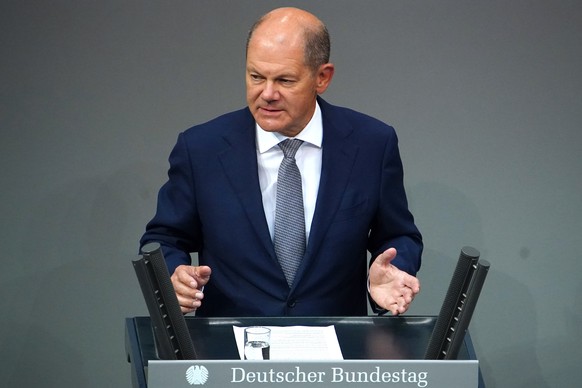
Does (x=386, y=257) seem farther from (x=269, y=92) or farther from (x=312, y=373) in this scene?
(x=312, y=373)

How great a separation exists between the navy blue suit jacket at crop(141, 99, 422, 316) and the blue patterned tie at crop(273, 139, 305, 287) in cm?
3

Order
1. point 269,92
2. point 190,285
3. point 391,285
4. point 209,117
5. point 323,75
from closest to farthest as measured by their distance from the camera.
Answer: point 190,285 < point 391,285 < point 269,92 < point 323,75 < point 209,117

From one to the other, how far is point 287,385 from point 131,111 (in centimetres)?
223

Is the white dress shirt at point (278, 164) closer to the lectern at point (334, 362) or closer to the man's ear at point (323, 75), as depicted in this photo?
the man's ear at point (323, 75)

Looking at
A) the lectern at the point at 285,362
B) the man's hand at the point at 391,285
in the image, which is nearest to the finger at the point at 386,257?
the man's hand at the point at 391,285

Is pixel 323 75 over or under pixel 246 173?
over

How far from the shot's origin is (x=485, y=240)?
4422 mm

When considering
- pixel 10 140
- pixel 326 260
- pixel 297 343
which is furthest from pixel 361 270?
pixel 10 140

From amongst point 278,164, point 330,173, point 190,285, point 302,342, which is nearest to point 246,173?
point 278,164

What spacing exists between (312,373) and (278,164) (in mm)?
1160

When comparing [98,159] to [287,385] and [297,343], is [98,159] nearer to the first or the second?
[297,343]

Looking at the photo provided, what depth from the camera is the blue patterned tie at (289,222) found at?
3.17 meters

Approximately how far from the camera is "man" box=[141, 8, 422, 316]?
311 cm

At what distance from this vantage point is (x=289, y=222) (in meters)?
3.17
